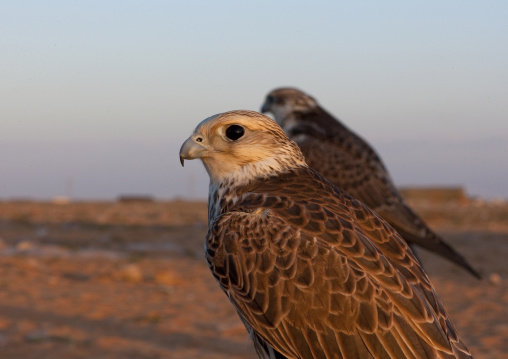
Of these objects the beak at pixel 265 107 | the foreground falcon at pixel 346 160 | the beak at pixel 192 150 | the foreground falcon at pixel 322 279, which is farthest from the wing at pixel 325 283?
the beak at pixel 265 107

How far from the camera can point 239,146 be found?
3.71m

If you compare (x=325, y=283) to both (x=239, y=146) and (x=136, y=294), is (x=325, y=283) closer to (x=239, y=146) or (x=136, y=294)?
(x=239, y=146)

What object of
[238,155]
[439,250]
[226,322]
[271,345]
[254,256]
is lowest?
[226,322]

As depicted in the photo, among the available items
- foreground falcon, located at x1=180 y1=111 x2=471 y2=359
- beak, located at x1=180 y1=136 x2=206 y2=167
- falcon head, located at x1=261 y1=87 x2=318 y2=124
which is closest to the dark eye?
beak, located at x1=180 y1=136 x2=206 y2=167

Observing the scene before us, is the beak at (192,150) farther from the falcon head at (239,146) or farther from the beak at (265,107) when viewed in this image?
the beak at (265,107)

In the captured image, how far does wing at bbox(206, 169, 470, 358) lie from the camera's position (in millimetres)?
3205

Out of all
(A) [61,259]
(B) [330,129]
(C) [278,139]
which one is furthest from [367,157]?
(A) [61,259]

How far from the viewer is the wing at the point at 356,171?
6223 mm

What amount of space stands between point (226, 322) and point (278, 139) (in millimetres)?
6223

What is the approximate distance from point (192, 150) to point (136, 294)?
299 inches

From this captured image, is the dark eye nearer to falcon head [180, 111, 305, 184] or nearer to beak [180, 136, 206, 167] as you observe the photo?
falcon head [180, 111, 305, 184]

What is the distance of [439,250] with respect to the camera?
19.2 feet

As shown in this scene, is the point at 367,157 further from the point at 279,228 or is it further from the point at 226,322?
Result: the point at 226,322

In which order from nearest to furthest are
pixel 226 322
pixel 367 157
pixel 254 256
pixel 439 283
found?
pixel 254 256 → pixel 367 157 → pixel 226 322 → pixel 439 283
